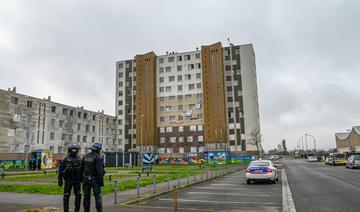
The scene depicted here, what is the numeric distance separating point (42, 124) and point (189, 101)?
36026mm

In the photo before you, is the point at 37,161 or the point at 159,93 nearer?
the point at 37,161

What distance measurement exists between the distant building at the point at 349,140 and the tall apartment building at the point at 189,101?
142 feet

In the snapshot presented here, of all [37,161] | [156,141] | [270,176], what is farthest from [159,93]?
[270,176]

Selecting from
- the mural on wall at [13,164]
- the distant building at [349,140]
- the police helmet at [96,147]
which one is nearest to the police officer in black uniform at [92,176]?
the police helmet at [96,147]

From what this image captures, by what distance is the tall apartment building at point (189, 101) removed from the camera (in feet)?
238

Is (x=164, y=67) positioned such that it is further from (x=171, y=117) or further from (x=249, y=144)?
(x=249, y=144)

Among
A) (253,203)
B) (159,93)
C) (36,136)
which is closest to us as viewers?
(253,203)

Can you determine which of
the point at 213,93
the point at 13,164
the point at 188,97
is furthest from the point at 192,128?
the point at 13,164

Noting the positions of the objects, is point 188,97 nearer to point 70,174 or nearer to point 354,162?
point 354,162

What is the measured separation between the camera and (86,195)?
25.7 feet

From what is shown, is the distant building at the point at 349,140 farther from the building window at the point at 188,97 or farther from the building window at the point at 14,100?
the building window at the point at 14,100

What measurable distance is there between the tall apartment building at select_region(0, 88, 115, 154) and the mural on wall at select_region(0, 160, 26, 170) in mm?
2531

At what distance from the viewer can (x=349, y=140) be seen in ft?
349

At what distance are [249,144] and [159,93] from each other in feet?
87.4
